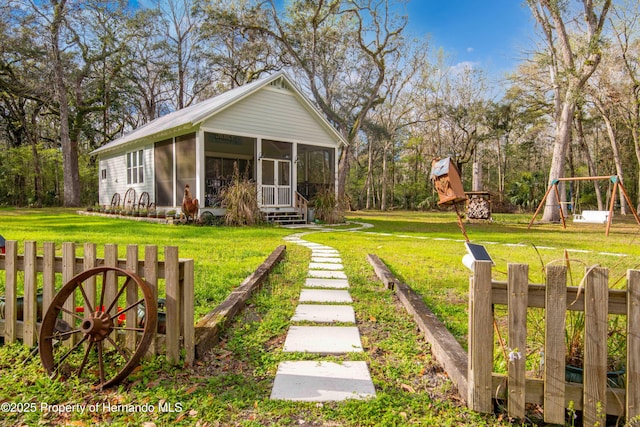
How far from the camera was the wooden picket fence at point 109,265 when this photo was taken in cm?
227

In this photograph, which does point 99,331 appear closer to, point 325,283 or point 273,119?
point 325,283

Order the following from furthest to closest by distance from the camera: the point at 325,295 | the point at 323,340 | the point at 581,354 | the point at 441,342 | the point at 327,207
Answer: the point at 327,207
the point at 325,295
the point at 323,340
the point at 441,342
the point at 581,354

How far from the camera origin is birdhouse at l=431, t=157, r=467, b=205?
6.89 feet

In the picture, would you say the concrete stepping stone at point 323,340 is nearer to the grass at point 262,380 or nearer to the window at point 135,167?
the grass at point 262,380

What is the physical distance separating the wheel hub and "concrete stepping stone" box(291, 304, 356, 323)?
1414 mm

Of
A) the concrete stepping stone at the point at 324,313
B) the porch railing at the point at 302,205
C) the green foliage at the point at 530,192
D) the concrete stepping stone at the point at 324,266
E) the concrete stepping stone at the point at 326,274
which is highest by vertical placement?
the green foliage at the point at 530,192

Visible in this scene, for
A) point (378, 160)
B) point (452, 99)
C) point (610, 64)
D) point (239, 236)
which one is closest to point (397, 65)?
point (452, 99)

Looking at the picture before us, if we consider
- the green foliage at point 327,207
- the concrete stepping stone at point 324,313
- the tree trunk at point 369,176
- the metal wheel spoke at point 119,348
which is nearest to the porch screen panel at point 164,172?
the green foliage at point 327,207

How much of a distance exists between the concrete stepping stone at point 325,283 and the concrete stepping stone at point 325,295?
0.18m

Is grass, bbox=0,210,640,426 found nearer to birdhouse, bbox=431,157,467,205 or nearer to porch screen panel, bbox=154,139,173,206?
birdhouse, bbox=431,157,467,205

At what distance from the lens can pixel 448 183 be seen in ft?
6.97

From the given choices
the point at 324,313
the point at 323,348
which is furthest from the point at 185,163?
the point at 323,348

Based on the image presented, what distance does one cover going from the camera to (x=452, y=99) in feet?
92.5

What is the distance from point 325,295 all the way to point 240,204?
8.39 m
